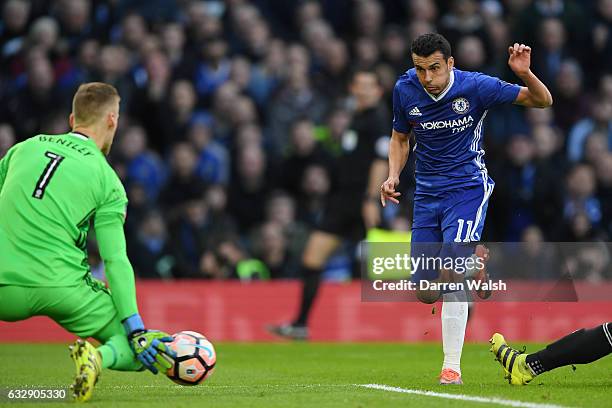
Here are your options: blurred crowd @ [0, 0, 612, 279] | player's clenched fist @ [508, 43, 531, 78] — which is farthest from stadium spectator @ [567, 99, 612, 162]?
player's clenched fist @ [508, 43, 531, 78]

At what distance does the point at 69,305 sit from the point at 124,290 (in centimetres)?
30

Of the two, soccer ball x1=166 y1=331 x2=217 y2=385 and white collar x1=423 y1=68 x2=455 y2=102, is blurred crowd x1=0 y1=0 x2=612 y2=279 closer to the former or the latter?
white collar x1=423 y1=68 x2=455 y2=102

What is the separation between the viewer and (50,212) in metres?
6.08

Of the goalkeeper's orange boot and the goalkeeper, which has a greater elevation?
the goalkeeper

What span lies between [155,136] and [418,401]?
9.89m

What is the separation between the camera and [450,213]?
7.66 meters

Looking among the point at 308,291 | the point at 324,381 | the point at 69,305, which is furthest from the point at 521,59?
the point at 308,291

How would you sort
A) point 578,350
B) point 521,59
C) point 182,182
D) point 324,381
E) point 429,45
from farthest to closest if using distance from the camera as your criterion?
point 182,182
point 324,381
point 429,45
point 521,59
point 578,350

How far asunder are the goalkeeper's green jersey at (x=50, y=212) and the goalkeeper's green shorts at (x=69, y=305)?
47 millimetres

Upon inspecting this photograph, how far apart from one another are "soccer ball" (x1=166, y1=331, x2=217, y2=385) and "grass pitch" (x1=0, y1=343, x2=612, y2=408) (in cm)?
15

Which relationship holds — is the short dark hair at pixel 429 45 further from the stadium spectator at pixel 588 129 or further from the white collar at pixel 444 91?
the stadium spectator at pixel 588 129

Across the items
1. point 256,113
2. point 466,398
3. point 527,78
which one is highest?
point 527,78

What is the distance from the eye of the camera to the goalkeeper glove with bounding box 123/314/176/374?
6059 millimetres

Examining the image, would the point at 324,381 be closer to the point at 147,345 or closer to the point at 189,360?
the point at 189,360
